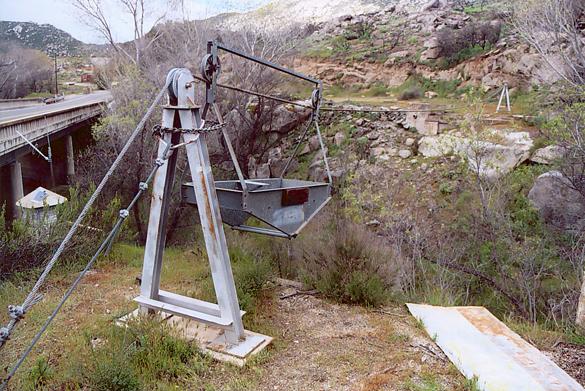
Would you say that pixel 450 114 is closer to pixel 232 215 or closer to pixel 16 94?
pixel 232 215

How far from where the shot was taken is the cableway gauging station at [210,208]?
322 centimetres

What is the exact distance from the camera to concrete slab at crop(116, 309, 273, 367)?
132 inches

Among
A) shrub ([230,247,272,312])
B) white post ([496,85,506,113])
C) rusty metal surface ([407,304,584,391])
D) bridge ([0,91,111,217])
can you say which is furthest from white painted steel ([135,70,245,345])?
white post ([496,85,506,113])

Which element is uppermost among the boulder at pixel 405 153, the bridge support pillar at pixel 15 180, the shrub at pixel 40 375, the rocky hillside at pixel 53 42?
the rocky hillside at pixel 53 42

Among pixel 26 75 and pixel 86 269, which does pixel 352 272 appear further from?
pixel 26 75

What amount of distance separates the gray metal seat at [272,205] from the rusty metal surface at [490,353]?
156 cm

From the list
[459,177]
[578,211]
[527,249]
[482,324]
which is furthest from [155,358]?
[459,177]

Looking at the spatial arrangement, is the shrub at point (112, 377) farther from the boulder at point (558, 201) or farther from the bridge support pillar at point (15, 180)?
the bridge support pillar at point (15, 180)

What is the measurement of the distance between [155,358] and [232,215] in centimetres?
115

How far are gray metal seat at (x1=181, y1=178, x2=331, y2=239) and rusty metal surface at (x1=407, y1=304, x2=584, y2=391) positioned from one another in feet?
5.11

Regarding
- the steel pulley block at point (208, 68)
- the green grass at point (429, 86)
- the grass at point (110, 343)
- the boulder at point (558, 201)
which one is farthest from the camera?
the green grass at point (429, 86)

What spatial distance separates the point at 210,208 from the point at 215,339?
1.08 metres

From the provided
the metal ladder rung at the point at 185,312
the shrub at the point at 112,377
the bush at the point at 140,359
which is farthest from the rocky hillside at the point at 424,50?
the shrub at the point at 112,377

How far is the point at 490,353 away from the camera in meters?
3.63
